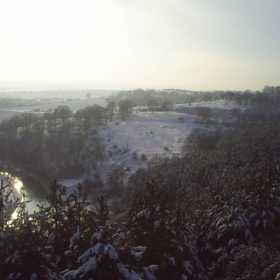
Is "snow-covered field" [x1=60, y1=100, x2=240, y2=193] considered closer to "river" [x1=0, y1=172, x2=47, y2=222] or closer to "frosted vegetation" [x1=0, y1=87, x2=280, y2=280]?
"frosted vegetation" [x1=0, y1=87, x2=280, y2=280]

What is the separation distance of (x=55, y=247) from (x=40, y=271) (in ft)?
6.47

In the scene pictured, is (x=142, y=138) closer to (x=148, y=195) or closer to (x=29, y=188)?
(x=29, y=188)

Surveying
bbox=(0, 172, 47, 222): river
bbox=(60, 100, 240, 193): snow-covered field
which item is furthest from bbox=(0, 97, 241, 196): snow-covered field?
bbox=(0, 172, 47, 222): river

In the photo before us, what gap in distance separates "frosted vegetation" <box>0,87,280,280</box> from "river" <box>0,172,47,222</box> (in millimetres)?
2673

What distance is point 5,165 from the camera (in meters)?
60.5

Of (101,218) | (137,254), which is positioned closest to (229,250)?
(137,254)

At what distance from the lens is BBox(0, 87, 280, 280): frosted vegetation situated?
10.0m

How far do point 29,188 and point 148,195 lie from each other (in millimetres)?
39733

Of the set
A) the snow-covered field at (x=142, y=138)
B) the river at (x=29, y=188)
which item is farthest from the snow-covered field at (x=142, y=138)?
the river at (x=29, y=188)

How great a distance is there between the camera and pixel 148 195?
1226 cm

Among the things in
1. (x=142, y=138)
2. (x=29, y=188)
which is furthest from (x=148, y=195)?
(x=142, y=138)

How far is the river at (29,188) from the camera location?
42.6m

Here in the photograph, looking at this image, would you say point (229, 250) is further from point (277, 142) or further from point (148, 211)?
point (277, 142)

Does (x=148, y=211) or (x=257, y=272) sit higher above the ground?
(x=148, y=211)
